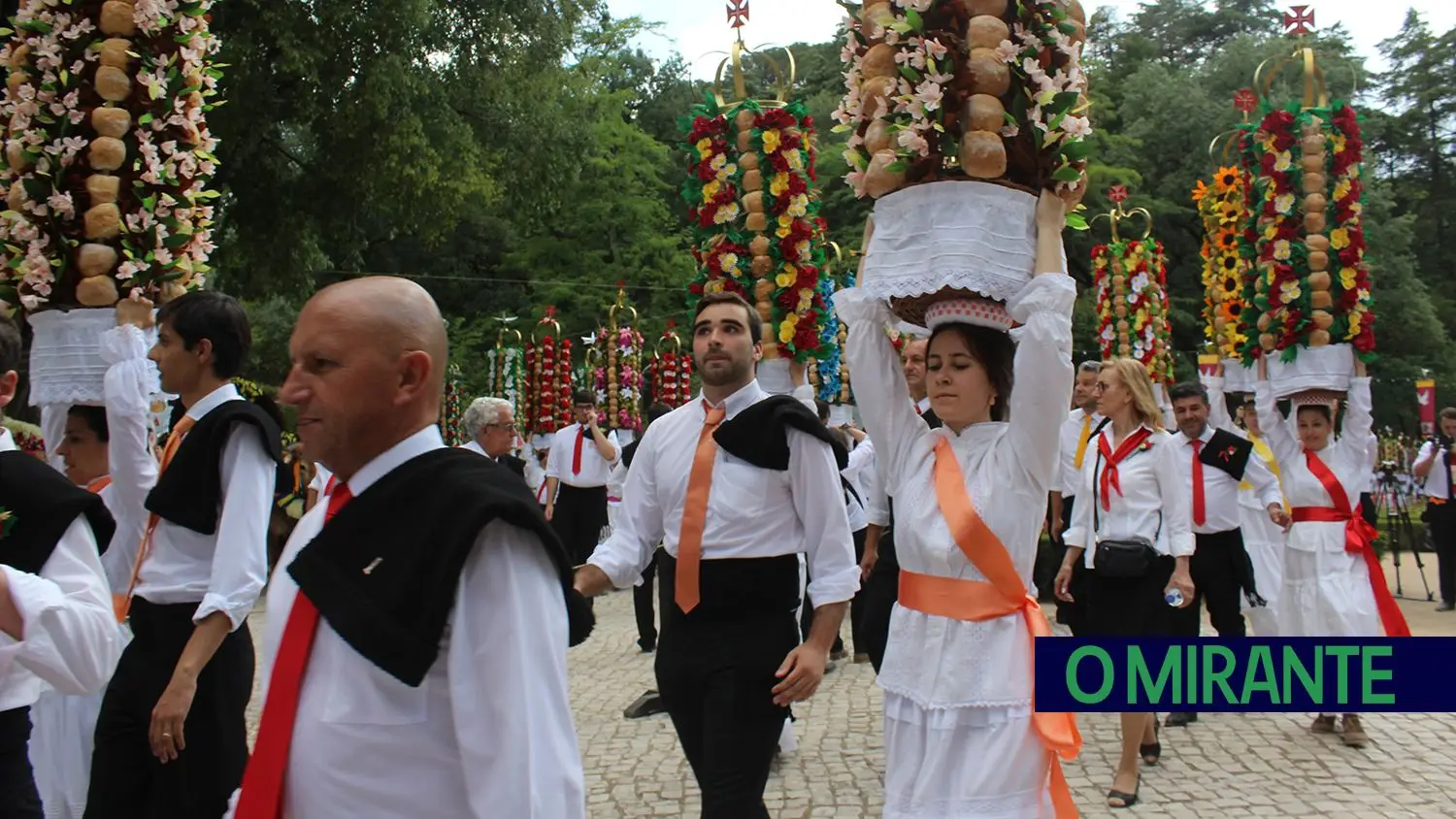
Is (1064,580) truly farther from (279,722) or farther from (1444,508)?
(1444,508)

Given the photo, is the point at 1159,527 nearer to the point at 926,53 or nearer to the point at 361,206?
the point at 926,53

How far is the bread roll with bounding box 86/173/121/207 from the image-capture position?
5.40m

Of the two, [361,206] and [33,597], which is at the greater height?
[361,206]

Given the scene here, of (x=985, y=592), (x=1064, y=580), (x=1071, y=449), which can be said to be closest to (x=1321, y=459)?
(x=1071, y=449)

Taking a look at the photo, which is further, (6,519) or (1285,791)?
(1285,791)

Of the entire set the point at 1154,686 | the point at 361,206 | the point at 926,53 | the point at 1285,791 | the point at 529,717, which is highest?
the point at 361,206

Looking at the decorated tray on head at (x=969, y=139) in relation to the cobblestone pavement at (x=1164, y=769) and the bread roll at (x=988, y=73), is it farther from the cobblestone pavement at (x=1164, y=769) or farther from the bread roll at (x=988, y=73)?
the cobblestone pavement at (x=1164, y=769)

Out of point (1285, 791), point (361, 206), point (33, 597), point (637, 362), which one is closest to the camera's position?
point (33, 597)

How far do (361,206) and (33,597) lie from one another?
17114 mm

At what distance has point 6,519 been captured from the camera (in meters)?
3.18

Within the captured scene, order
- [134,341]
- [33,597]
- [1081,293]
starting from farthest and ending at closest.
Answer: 1. [1081,293]
2. [134,341]
3. [33,597]

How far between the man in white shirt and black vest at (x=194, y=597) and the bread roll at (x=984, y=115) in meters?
2.69

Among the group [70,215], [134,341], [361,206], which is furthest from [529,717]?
[361,206]

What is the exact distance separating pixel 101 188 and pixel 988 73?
3.90 m
